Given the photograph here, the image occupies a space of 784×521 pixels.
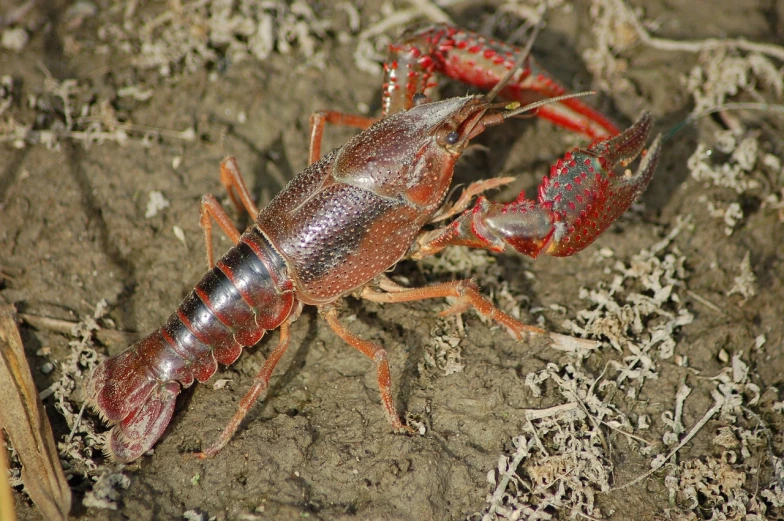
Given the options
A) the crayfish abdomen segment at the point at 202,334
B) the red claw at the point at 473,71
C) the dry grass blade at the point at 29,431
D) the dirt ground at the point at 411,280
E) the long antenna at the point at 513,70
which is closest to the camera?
the dry grass blade at the point at 29,431

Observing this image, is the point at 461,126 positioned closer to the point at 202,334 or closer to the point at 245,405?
the point at 202,334

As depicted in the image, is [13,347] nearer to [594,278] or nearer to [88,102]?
[88,102]

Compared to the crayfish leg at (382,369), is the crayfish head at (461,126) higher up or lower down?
higher up

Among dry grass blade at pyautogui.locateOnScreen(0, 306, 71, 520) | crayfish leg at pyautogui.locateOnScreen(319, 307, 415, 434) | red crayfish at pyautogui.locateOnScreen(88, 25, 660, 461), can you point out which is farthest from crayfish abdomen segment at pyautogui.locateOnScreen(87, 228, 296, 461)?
crayfish leg at pyautogui.locateOnScreen(319, 307, 415, 434)

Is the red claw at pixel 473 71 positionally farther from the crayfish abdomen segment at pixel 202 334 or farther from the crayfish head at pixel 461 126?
the crayfish abdomen segment at pixel 202 334

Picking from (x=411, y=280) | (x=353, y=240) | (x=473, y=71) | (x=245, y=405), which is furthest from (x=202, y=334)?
(x=473, y=71)

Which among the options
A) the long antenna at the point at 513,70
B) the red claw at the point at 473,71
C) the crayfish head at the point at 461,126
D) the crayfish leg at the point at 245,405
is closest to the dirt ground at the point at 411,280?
the crayfish leg at the point at 245,405

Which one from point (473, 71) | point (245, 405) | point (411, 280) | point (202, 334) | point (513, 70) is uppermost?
point (513, 70)
